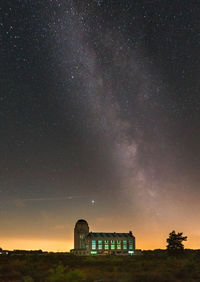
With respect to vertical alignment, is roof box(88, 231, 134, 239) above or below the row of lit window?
above

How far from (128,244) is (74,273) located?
104m

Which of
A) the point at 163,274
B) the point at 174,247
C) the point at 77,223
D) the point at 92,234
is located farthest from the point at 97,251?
the point at 163,274

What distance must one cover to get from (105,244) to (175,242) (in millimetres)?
53635

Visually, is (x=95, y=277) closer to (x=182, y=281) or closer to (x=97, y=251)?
(x=182, y=281)

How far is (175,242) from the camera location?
6900 cm

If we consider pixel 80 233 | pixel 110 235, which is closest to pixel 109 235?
pixel 110 235

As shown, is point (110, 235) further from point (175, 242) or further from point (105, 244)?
point (175, 242)

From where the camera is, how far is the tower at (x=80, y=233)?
126 meters

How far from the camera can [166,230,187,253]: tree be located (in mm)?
68500

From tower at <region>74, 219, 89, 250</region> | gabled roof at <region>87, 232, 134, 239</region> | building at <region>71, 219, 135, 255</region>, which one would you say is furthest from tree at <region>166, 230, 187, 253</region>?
tower at <region>74, 219, 89, 250</region>

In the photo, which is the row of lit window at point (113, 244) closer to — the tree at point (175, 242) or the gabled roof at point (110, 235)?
the gabled roof at point (110, 235)

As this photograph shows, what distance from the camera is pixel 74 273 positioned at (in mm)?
21453

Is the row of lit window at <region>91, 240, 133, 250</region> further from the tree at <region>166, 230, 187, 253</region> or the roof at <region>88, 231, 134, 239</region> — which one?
the tree at <region>166, 230, 187, 253</region>

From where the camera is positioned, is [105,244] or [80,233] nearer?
[105,244]
